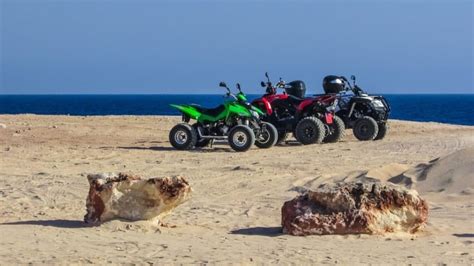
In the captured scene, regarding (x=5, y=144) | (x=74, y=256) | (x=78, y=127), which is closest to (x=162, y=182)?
(x=74, y=256)

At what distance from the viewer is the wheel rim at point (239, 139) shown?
16.9 meters

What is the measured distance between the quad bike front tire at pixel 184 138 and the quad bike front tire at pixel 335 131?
2865mm

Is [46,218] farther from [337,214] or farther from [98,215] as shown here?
[337,214]

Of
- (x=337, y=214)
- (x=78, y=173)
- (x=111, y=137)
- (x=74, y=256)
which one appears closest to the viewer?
(x=74, y=256)

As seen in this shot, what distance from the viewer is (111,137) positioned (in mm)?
20125

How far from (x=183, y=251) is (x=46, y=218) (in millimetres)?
2413

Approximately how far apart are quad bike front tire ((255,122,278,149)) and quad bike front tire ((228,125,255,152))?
64cm

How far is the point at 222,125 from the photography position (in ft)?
57.1

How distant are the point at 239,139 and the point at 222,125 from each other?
62 centimetres

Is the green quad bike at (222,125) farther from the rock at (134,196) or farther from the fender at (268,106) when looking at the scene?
the rock at (134,196)

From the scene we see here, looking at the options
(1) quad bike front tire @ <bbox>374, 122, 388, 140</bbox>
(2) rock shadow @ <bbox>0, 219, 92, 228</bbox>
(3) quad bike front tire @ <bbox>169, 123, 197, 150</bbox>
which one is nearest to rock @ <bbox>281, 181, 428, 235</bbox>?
(2) rock shadow @ <bbox>0, 219, 92, 228</bbox>

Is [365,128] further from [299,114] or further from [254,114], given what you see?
[254,114]

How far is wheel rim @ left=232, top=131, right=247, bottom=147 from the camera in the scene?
16859 millimetres

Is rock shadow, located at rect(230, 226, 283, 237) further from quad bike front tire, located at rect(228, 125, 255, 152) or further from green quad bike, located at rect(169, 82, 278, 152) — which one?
green quad bike, located at rect(169, 82, 278, 152)
